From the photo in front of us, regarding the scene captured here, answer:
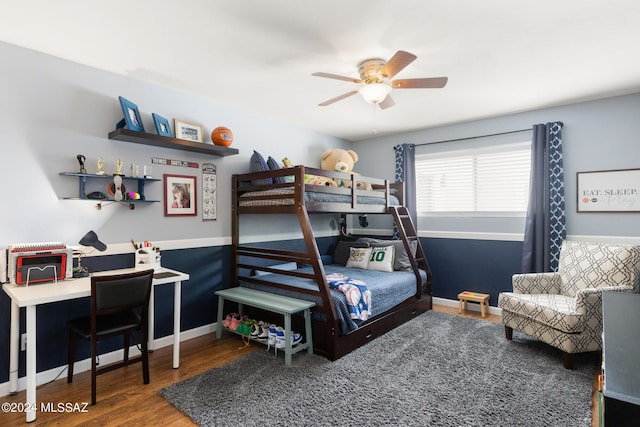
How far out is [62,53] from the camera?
2.53 m

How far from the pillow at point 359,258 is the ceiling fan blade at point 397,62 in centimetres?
245

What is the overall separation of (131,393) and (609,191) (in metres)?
4.61

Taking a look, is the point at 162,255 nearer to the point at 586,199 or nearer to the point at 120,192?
the point at 120,192

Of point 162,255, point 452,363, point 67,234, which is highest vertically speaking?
point 67,234

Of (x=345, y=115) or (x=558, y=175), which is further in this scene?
(x=345, y=115)

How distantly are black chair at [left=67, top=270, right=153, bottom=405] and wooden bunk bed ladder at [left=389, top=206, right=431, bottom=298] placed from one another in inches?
108

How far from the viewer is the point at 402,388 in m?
2.40

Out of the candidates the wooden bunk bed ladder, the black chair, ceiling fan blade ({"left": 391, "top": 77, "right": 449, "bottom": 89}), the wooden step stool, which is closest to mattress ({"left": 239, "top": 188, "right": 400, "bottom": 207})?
the wooden bunk bed ladder

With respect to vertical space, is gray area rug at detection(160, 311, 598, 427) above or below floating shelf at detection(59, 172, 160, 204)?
below

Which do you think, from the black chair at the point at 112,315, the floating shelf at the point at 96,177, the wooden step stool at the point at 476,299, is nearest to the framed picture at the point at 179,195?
the floating shelf at the point at 96,177

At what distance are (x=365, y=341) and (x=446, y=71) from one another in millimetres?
2465

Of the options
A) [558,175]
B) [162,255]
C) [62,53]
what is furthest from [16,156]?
[558,175]

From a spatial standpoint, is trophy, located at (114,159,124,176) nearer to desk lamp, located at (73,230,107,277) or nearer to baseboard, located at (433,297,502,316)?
desk lamp, located at (73,230,107,277)

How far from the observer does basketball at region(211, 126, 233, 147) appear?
11.0ft
